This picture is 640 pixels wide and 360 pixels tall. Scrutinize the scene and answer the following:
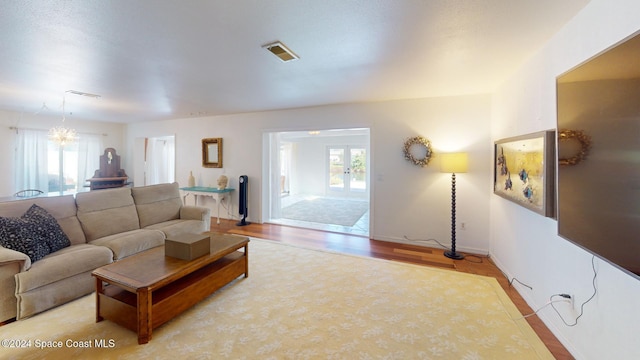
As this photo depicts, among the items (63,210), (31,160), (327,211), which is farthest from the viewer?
(327,211)

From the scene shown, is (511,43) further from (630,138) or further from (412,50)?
(630,138)

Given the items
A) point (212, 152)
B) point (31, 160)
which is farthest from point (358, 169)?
point (31, 160)

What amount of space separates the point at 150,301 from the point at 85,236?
1869 mm

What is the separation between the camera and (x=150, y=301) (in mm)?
1750

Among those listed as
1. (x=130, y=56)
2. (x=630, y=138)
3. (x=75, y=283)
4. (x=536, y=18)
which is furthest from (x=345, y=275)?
(x=130, y=56)

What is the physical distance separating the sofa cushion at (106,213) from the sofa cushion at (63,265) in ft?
1.21

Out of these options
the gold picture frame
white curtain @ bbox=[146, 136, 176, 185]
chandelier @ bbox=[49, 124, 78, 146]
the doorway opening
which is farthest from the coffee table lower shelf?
white curtain @ bbox=[146, 136, 176, 185]

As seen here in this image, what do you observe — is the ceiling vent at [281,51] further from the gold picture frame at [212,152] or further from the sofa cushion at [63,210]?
the gold picture frame at [212,152]

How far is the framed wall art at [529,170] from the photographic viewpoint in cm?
193

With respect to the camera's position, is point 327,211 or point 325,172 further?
point 325,172

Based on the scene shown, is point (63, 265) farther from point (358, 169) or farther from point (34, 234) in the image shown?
point (358, 169)

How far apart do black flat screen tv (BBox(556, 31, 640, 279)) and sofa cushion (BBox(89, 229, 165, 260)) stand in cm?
394

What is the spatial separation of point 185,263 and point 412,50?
2830mm

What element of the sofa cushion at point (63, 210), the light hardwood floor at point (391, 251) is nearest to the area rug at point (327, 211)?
the light hardwood floor at point (391, 251)
